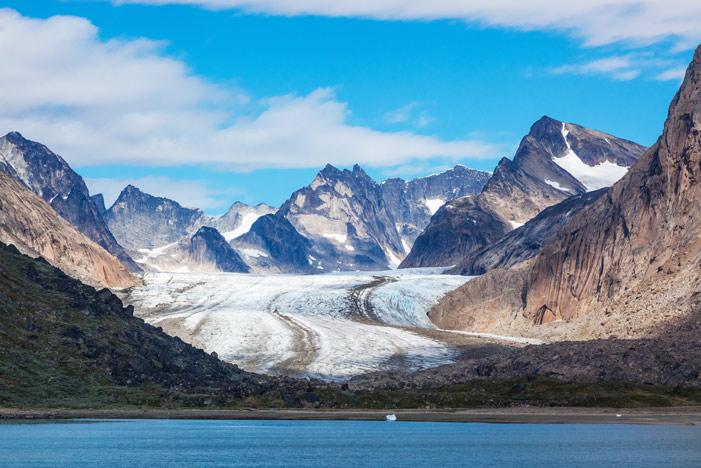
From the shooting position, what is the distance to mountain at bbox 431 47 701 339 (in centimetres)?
12569

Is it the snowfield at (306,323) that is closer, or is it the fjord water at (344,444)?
the fjord water at (344,444)

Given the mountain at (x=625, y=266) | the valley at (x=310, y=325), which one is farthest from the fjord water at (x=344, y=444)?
the mountain at (x=625, y=266)

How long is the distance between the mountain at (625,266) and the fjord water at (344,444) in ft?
151

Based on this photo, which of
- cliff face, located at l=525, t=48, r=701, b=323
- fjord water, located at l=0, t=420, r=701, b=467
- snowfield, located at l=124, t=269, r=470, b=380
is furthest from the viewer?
snowfield, located at l=124, t=269, r=470, b=380

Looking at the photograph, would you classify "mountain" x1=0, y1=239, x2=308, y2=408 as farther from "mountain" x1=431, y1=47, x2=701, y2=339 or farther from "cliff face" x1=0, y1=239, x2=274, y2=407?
"mountain" x1=431, y1=47, x2=701, y2=339

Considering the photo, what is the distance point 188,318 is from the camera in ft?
514

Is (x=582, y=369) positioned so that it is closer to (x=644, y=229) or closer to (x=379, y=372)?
(x=379, y=372)

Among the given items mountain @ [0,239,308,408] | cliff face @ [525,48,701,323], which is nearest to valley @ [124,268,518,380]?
cliff face @ [525,48,701,323]

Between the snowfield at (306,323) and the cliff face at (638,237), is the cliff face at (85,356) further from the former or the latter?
the cliff face at (638,237)

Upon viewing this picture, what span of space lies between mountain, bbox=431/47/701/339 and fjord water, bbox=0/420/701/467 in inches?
1808

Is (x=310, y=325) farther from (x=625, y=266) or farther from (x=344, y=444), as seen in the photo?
(x=344, y=444)

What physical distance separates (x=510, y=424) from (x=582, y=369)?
19.4 meters

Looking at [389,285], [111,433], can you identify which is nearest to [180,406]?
[111,433]

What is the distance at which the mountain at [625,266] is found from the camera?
4948 inches
